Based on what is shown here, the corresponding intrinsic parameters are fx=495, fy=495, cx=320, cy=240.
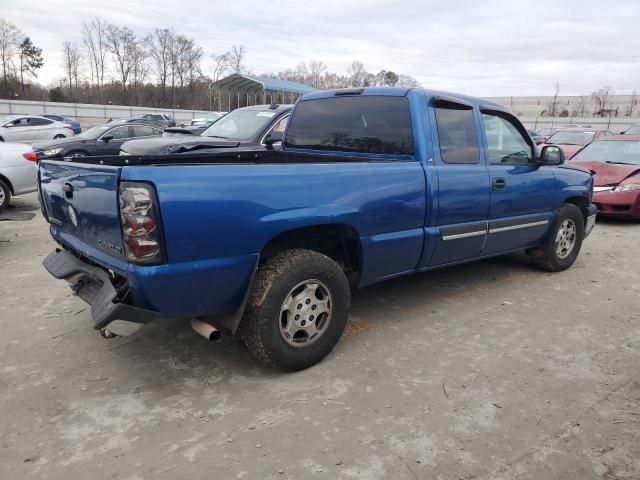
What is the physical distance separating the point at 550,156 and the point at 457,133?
141 centimetres

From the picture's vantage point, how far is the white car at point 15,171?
319 inches

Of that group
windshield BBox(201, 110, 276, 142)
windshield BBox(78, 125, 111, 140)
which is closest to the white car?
windshield BBox(201, 110, 276, 142)

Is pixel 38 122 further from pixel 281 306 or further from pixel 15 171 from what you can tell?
pixel 281 306

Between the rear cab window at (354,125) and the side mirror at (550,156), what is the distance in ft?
5.96

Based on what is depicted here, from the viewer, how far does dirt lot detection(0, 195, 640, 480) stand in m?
2.47

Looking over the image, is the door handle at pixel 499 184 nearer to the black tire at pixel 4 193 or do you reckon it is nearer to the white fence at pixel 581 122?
the black tire at pixel 4 193

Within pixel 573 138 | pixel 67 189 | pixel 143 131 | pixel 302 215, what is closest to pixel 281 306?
pixel 302 215

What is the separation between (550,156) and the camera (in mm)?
5023

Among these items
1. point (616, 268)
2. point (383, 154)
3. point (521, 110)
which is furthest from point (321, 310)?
point (521, 110)

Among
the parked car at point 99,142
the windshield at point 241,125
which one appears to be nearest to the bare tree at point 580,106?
the parked car at point 99,142

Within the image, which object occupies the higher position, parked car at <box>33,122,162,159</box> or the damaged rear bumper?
parked car at <box>33,122,162,159</box>

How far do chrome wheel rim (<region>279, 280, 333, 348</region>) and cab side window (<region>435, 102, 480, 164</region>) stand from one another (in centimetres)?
157

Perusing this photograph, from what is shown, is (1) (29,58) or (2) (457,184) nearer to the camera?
(2) (457,184)

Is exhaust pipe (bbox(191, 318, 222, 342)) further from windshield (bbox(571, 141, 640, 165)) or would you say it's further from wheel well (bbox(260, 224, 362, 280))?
windshield (bbox(571, 141, 640, 165))
